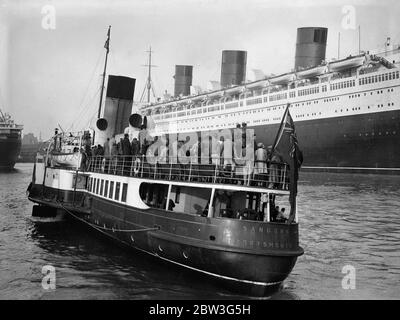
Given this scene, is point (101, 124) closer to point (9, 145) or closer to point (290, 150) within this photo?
point (290, 150)

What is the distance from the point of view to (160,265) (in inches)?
517

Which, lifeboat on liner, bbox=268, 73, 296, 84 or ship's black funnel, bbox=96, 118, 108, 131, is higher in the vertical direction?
lifeboat on liner, bbox=268, 73, 296, 84

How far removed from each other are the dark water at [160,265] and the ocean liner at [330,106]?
22753 millimetres

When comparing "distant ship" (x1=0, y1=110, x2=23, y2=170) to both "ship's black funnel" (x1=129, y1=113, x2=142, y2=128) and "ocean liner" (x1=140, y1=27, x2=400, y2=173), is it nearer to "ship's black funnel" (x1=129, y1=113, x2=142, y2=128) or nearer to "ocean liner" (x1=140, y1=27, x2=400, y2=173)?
"ocean liner" (x1=140, y1=27, x2=400, y2=173)

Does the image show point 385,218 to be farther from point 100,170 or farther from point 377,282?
point 100,170

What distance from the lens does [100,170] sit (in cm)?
1803

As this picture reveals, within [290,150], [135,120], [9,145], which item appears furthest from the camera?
[9,145]

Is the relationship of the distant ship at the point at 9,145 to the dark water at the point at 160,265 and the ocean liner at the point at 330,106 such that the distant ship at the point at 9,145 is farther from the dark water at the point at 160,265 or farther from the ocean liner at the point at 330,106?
the dark water at the point at 160,265

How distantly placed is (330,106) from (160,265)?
45092 millimetres

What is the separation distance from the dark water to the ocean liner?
74.6 feet

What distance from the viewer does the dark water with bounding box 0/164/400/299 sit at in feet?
37.6

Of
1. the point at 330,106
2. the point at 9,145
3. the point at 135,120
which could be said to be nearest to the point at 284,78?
the point at 330,106

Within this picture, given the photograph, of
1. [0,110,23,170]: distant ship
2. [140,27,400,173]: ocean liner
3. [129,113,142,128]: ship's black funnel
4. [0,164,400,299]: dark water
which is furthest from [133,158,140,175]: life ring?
[0,110,23,170]: distant ship

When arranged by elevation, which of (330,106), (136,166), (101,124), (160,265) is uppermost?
(330,106)
